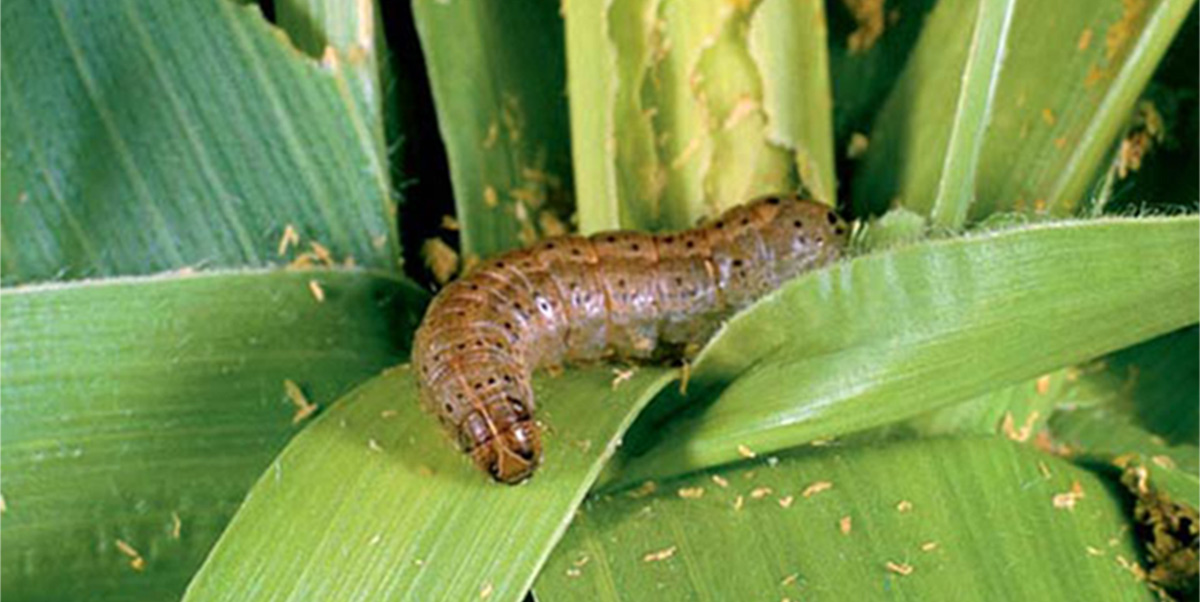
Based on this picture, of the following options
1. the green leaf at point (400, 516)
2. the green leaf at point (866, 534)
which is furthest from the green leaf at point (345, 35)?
the green leaf at point (866, 534)

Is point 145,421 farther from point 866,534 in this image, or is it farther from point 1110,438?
point 1110,438

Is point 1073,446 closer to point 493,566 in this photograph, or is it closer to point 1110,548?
point 1110,548

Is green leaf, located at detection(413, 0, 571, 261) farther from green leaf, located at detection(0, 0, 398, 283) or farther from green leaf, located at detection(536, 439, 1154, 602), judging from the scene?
green leaf, located at detection(536, 439, 1154, 602)

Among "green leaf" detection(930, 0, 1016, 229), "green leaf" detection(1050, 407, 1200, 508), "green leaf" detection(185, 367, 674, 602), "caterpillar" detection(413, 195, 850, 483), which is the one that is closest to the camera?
"green leaf" detection(185, 367, 674, 602)

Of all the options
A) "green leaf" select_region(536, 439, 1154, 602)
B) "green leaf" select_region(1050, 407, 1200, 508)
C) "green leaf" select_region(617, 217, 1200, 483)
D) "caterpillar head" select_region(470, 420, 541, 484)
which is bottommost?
"green leaf" select_region(1050, 407, 1200, 508)

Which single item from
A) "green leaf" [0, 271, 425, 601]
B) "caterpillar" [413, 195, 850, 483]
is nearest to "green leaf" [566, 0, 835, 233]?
"caterpillar" [413, 195, 850, 483]

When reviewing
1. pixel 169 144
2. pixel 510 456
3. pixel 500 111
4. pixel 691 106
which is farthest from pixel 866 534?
pixel 169 144

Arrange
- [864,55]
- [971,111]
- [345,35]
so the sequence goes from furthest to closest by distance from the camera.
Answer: [864,55]
[345,35]
[971,111]
